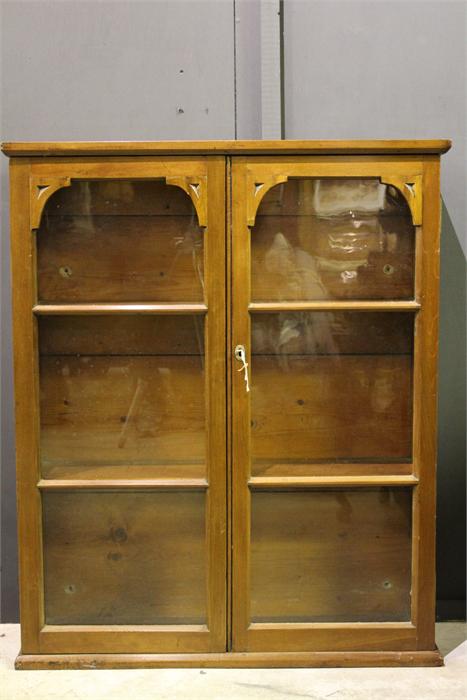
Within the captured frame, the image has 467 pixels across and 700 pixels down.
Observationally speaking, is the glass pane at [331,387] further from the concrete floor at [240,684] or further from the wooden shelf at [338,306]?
the concrete floor at [240,684]

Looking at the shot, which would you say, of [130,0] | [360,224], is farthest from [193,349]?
[130,0]

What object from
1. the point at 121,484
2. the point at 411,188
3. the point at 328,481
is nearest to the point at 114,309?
the point at 121,484

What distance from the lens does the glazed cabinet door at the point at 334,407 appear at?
1.81 meters

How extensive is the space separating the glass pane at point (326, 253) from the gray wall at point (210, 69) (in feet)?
1.34

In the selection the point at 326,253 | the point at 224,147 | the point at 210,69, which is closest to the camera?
the point at 224,147

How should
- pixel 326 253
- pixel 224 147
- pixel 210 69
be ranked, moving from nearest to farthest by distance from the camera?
1. pixel 224 147
2. pixel 326 253
3. pixel 210 69

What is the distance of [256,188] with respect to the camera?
5.85 feet

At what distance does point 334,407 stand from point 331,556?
417mm

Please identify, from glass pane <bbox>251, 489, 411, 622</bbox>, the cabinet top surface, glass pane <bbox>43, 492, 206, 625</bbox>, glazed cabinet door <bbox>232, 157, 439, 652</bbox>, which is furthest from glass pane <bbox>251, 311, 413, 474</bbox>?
the cabinet top surface

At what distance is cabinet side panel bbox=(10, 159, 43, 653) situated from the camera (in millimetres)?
1794

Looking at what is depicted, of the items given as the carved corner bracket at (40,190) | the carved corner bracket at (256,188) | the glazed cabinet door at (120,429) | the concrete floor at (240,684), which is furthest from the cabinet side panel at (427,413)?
the carved corner bracket at (40,190)

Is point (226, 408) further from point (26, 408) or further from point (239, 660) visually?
point (239, 660)

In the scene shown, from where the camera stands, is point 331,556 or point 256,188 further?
point 331,556

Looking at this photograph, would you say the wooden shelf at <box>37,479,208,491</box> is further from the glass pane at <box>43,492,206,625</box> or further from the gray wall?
the gray wall
